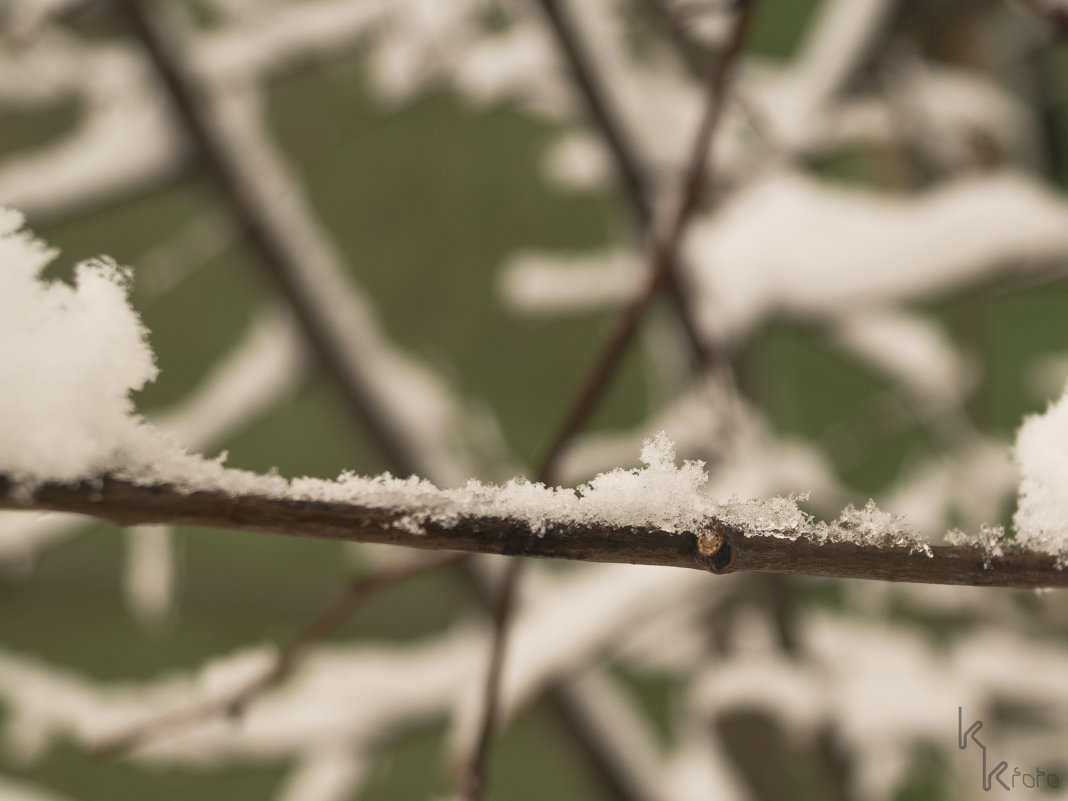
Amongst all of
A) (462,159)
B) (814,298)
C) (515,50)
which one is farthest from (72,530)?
(462,159)

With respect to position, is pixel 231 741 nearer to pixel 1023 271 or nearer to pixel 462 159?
pixel 1023 271

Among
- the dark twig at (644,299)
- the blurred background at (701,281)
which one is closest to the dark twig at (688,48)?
the blurred background at (701,281)

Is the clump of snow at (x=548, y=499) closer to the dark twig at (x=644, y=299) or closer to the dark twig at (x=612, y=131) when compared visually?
the dark twig at (x=644, y=299)

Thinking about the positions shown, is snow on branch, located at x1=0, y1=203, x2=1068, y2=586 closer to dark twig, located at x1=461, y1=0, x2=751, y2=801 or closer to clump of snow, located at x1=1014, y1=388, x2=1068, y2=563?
clump of snow, located at x1=1014, y1=388, x2=1068, y2=563

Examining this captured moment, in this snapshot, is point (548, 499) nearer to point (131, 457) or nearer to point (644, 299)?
point (131, 457)

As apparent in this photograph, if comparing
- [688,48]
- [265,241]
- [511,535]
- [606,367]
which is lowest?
[511,535]

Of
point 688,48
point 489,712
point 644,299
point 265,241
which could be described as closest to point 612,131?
point 688,48

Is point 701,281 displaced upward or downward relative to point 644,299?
upward

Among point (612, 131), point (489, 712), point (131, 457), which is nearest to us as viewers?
point (131, 457)
